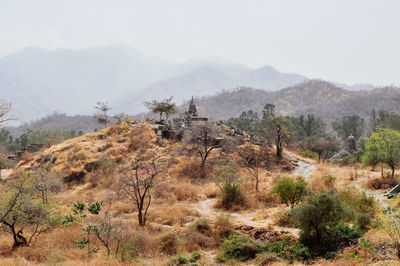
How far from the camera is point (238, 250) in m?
10.4

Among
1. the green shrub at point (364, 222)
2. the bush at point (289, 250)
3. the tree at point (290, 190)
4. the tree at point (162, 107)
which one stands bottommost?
the bush at point (289, 250)

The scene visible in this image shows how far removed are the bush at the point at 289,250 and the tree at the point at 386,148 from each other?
10813 millimetres

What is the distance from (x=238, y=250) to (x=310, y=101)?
153 metres

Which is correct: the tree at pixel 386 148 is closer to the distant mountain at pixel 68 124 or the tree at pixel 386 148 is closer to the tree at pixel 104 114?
the tree at pixel 104 114

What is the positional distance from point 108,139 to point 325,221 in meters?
22.4

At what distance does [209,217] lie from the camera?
1413cm

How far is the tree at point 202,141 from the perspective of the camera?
24641 millimetres

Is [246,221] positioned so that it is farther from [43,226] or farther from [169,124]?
[169,124]

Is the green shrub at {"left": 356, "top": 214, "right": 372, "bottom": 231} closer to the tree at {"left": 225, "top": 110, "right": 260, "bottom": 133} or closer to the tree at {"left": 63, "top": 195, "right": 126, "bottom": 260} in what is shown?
the tree at {"left": 63, "top": 195, "right": 126, "bottom": 260}

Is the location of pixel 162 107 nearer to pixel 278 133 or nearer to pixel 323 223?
pixel 278 133

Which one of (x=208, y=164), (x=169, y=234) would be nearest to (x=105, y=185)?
(x=208, y=164)

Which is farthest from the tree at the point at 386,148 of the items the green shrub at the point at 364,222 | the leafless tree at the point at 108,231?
the leafless tree at the point at 108,231

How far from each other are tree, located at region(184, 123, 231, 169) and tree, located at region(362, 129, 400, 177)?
10987 mm

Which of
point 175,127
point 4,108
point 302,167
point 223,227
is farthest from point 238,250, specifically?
point 175,127
